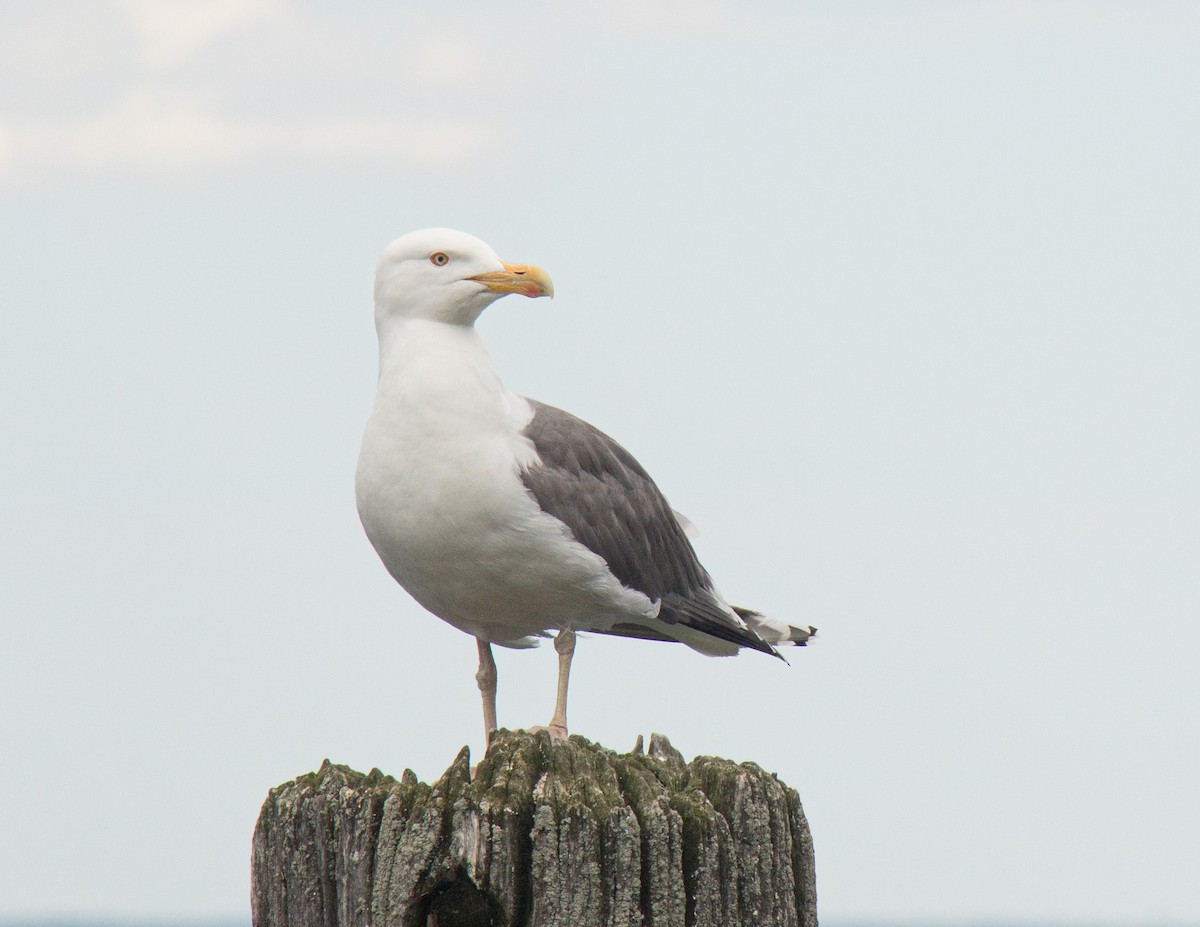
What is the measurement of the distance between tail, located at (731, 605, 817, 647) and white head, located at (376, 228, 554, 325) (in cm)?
260

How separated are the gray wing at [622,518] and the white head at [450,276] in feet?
2.19

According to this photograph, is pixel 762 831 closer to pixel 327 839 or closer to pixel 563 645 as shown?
pixel 327 839

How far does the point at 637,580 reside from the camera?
8648 millimetres

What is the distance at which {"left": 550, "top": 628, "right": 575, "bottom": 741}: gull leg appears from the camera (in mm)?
8120

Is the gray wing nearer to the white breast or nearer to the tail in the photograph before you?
the white breast

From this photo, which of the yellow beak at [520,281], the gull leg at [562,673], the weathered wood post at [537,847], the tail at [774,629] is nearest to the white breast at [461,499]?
the gull leg at [562,673]

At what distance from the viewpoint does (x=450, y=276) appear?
330 inches

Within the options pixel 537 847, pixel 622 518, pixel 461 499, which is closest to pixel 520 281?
pixel 461 499

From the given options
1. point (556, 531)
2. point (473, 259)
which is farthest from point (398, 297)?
point (556, 531)

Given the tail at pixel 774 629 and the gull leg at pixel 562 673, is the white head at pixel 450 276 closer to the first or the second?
the gull leg at pixel 562 673

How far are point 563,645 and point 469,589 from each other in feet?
2.05

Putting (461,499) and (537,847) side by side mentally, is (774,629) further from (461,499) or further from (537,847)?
(537,847)

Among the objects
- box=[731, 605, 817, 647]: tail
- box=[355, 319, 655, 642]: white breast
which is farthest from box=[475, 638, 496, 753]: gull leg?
box=[731, 605, 817, 647]: tail

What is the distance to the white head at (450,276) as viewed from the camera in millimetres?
8359
